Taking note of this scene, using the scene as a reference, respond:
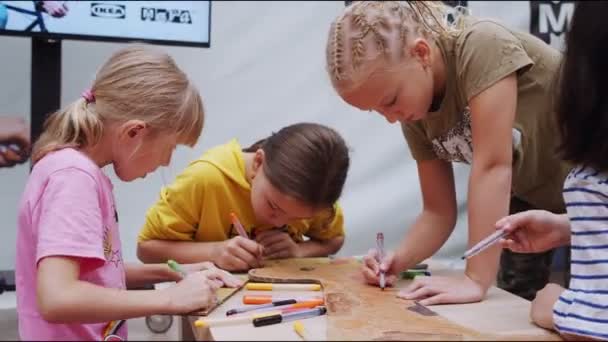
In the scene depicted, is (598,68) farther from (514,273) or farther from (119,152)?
(514,273)

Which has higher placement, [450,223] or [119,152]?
[119,152]

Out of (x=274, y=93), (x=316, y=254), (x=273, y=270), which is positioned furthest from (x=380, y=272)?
(x=274, y=93)

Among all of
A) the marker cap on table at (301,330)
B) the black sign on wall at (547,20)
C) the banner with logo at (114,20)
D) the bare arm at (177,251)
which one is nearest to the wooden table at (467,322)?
the marker cap on table at (301,330)

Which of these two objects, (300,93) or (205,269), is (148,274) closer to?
(205,269)

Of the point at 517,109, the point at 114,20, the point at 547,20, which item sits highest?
the point at 547,20

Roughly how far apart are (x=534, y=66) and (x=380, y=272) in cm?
41

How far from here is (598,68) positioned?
0.62 meters

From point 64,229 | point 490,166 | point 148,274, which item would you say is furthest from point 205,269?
point 490,166

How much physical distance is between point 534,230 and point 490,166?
14cm

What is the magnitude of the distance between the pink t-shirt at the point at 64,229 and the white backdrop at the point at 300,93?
69 cm

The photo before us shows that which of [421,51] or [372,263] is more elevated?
[421,51]

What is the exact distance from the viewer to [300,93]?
1.64 meters

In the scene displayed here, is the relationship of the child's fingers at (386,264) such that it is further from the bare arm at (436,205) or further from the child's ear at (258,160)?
the child's ear at (258,160)

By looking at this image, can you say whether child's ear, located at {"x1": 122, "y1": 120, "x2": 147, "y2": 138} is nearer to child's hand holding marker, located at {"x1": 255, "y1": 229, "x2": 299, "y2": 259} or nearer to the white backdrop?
child's hand holding marker, located at {"x1": 255, "y1": 229, "x2": 299, "y2": 259}
